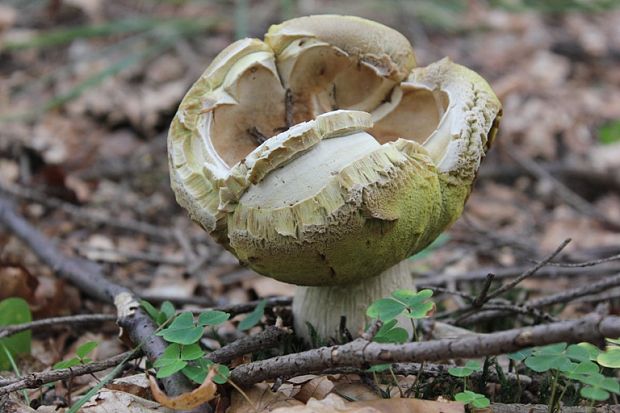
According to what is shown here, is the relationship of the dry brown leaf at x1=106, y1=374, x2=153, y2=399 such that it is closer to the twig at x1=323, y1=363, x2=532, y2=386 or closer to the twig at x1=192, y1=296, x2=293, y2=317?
the twig at x1=192, y1=296, x2=293, y2=317

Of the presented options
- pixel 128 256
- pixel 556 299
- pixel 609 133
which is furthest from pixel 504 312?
pixel 609 133

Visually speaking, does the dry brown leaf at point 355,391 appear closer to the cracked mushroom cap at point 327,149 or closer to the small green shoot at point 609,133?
the cracked mushroom cap at point 327,149

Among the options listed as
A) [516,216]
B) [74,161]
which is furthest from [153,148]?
[516,216]

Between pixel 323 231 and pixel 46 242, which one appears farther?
pixel 46 242

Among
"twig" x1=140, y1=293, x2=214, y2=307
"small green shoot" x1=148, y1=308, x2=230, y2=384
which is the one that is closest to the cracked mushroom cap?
"small green shoot" x1=148, y1=308, x2=230, y2=384

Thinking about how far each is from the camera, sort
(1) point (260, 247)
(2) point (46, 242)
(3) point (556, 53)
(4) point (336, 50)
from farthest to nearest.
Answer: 1. (3) point (556, 53)
2. (2) point (46, 242)
3. (4) point (336, 50)
4. (1) point (260, 247)

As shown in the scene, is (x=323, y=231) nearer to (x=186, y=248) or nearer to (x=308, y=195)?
(x=308, y=195)

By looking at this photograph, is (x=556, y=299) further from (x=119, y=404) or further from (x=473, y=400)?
(x=119, y=404)
